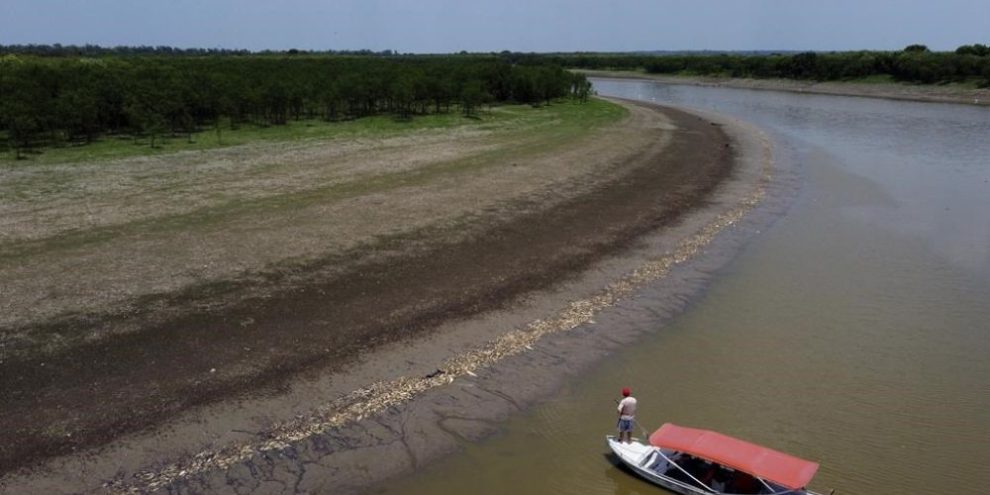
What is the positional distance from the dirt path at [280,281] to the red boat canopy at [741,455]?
8102 millimetres

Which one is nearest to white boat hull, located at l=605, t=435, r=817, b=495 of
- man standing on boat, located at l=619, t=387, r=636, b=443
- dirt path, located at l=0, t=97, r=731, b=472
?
man standing on boat, located at l=619, t=387, r=636, b=443

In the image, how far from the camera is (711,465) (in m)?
13.1

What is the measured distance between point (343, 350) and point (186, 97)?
136 ft

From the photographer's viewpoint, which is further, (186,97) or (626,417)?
(186,97)

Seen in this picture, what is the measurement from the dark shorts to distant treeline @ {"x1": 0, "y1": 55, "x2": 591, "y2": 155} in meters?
41.5

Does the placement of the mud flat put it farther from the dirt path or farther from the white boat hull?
the white boat hull

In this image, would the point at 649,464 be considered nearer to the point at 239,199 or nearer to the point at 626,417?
the point at 626,417

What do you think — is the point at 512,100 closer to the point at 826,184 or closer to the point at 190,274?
the point at 826,184

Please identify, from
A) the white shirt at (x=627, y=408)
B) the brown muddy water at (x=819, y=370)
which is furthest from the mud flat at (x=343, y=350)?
the white shirt at (x=627, y=408)

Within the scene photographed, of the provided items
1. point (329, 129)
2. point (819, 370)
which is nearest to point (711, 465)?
point (819, 370)

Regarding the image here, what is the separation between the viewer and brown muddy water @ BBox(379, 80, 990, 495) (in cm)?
1382

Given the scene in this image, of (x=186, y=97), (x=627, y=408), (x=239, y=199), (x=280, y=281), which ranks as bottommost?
(x=627, y=408)

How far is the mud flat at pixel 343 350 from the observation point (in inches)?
538

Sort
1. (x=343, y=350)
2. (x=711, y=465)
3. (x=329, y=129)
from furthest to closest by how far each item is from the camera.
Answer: (x=329, y=129)
(x=343, y=350)
(x=711, y=465)
